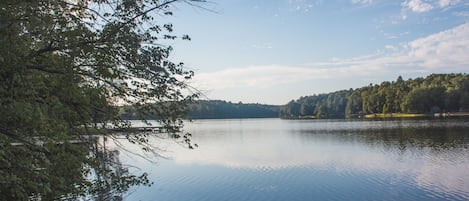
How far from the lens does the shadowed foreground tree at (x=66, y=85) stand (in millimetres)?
5527

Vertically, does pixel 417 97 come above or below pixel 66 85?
above

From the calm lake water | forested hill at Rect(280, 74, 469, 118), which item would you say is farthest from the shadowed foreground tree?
forested hill at Rect(280, 74, 469, 118)

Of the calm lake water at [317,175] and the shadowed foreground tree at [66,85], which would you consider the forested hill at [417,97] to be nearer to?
the calm lake water at [317,175]

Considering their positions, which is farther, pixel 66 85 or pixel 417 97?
pixel 417 97

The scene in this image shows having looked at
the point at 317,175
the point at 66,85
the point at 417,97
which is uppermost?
the point at 417,97

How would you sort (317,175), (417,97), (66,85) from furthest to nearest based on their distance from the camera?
1. (417,97)
2. (317,175)
3. (66,85)

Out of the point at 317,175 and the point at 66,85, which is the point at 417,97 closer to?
the point at 317,175

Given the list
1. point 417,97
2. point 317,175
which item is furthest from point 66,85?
point 417,97

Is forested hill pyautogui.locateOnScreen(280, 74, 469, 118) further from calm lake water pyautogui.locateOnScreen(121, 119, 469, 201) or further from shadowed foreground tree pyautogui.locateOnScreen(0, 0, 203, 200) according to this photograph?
shadowed foreground tree pyautogui.locateOnScreen(0, 0, 203, 200)

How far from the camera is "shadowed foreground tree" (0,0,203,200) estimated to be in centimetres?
553

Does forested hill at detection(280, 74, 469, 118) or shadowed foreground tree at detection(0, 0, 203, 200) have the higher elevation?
forested hill at detection(280, 74, 469, 118)

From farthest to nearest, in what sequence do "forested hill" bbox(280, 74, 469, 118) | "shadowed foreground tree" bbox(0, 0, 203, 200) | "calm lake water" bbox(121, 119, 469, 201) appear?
"forested hill" bbox(280, 74, 469, 118)
"calm lake water" bbox(121, 119, 469, 201)
"shadowed foreground tree" bbox(0, 0, 203, 200)

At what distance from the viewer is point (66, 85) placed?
6.02m

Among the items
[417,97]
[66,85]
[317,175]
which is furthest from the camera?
[417,97]
